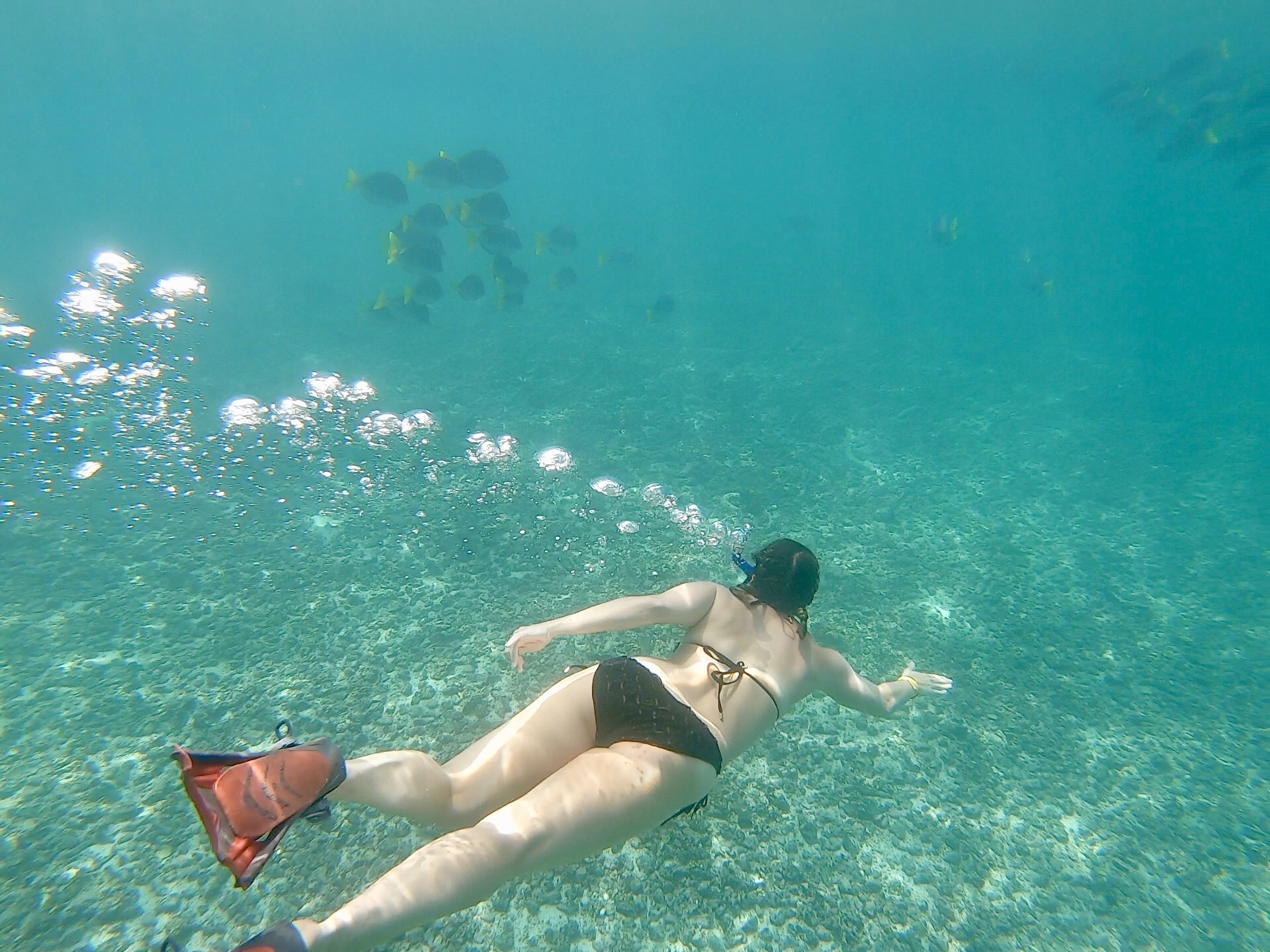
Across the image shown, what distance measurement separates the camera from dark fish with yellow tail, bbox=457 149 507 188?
12.3m

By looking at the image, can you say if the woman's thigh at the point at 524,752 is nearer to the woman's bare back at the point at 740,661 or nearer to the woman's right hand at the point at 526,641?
the woman's right hand at the point at 526,641

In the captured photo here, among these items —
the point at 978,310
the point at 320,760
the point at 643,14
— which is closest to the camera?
the point at 320,760

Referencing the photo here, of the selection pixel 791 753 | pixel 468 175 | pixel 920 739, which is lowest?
pixel 920 739

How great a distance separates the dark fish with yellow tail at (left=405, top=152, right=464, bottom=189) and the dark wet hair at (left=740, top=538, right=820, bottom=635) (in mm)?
11873

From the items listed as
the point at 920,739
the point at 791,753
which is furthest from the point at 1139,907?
the point at 791,753

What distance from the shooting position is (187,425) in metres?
6.82

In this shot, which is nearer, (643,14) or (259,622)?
(259,622)

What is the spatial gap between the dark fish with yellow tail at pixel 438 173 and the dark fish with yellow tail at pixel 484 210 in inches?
55.8

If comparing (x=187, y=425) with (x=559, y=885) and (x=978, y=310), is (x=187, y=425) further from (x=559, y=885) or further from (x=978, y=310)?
(x=978, y=310)

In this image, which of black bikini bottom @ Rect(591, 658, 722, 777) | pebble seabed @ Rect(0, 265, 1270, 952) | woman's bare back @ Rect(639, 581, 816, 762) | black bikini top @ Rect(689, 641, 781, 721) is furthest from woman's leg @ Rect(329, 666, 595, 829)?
pebble seabed @ Rect(0, 265, 1270, 952)

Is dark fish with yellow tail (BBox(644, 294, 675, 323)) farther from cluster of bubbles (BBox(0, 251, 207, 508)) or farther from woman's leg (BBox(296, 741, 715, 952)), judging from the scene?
woman's leg (BBox(296, 741, 715, 952))

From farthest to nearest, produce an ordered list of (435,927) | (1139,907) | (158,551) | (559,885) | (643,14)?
(643,14)
(158,551)
(1139,907)
(559,885)
(435,927)

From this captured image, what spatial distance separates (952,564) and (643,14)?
7620 centimetres

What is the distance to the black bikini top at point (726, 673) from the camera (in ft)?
9.12
